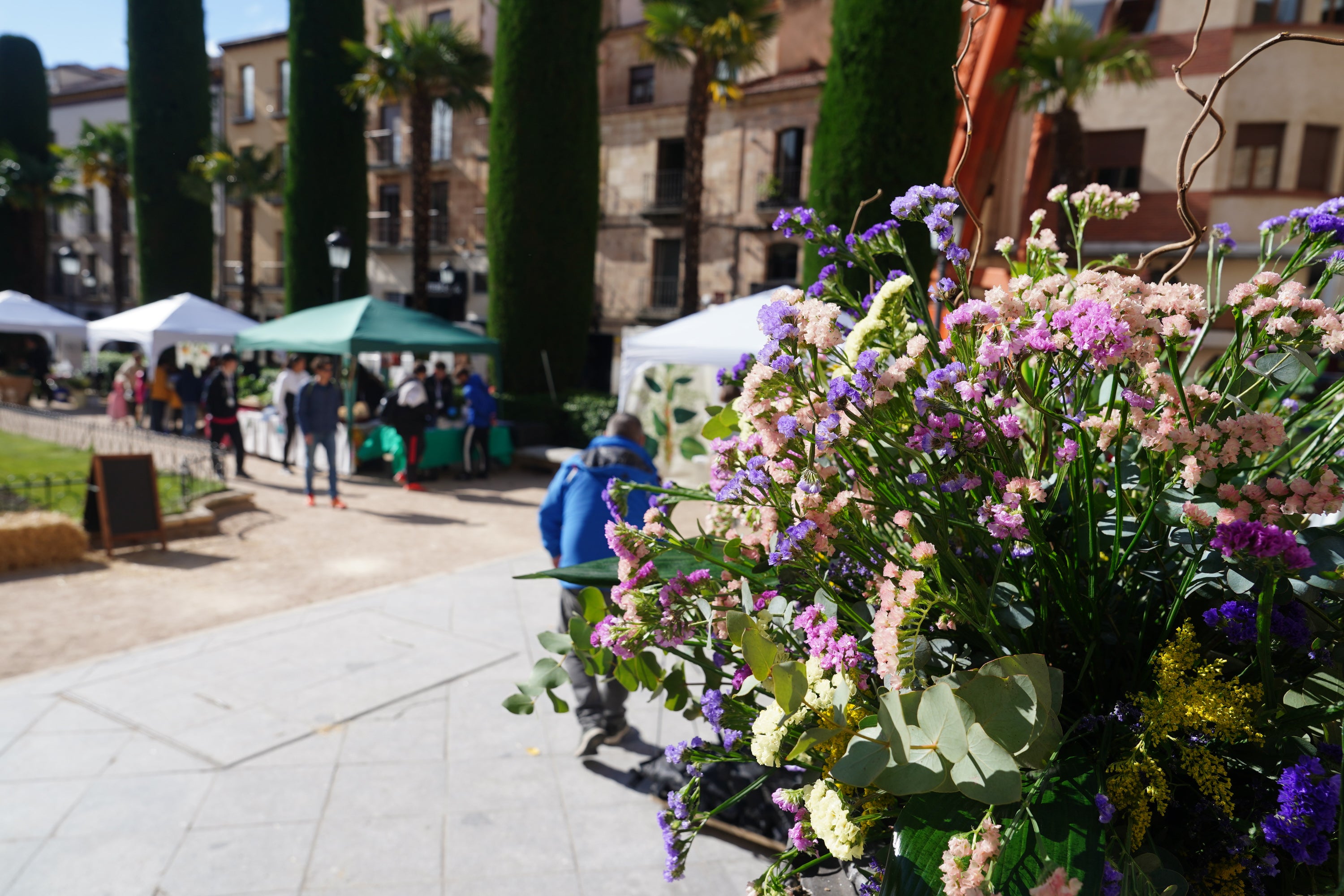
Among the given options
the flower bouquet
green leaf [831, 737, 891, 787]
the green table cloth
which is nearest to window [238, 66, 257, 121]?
the green table cloth

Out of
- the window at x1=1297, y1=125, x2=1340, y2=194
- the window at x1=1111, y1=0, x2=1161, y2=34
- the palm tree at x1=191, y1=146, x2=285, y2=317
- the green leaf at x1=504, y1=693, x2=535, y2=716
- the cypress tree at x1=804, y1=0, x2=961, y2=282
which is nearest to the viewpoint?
the green leaf at x1=504, y1=693, x2=535, y2=716

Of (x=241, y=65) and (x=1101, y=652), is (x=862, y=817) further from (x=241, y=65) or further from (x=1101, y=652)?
(x=241, y=65)

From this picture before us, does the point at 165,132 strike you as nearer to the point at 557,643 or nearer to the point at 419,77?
the point at 419,77

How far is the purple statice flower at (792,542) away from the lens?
96 centimetres

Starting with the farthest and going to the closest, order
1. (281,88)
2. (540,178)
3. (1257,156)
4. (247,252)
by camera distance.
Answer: (281,88) → (247,252) → (1257,156) → (540,178)

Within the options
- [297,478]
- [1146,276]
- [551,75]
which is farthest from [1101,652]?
[551,75]

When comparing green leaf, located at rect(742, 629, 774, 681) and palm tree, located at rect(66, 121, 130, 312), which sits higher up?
palm tree, located at rect(66, 121, 130, 312)

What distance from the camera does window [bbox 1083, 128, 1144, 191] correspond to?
18141 mm

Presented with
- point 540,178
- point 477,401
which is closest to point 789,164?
point 540,178

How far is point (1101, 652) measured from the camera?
97cm

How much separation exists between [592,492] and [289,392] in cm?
976

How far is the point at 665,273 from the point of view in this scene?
2589 cm

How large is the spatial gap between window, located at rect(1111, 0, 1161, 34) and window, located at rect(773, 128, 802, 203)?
7758 millimetres

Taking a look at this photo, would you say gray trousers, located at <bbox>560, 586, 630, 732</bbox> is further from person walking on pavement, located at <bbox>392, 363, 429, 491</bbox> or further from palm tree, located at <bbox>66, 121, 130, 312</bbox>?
palm tree, located at <bbox>66, 121, 130, 312</bbox>
